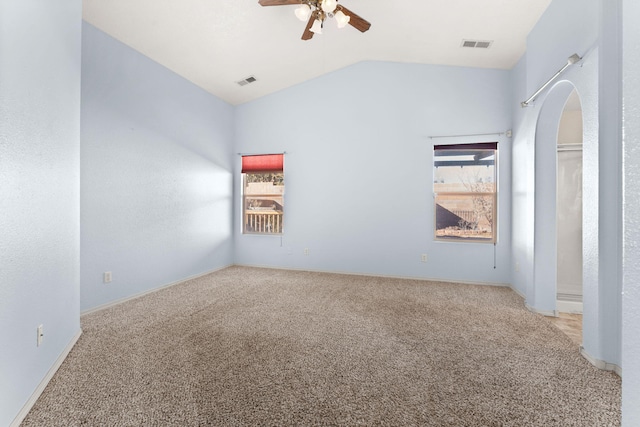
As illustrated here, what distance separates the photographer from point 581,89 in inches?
83.9

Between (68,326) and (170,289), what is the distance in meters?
1.57

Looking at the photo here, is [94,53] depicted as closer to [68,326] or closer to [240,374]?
[68,326]

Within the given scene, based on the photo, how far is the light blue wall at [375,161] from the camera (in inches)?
160

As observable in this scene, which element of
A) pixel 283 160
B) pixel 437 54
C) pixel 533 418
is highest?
pixel 437 54

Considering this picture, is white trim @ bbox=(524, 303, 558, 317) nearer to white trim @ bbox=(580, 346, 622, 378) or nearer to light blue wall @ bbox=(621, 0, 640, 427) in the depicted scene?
white trim @ bbox=(580, 346, 622, 378)

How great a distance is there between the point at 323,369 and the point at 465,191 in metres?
3.44

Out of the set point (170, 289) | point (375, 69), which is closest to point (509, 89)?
point (375, 69)

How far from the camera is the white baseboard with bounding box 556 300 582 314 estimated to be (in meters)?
2.96

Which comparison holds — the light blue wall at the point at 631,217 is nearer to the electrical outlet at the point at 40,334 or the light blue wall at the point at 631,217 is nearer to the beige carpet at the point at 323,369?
the beige carpet at the point at 323,369

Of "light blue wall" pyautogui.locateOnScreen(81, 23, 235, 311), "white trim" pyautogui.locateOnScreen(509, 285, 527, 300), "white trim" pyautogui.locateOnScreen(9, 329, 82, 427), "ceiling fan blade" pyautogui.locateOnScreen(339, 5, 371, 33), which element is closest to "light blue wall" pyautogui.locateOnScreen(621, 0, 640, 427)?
"ceiling fan blade" pyautogui.locateOnScreen(339, 5, 371, 33)

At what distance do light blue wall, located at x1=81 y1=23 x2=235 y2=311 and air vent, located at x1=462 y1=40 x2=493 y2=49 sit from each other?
382 cm

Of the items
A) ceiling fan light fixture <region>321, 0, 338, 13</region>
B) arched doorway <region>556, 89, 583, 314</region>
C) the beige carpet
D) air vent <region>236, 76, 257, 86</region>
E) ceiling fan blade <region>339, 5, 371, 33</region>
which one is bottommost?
the beige carpet

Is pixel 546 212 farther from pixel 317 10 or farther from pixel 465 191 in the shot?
pixel 317 10

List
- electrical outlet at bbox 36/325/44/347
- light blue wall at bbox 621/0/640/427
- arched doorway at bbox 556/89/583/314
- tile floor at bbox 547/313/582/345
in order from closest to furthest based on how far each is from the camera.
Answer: light blue wall at bbox 621/0/640/427 → electrical outlet at bbox 36/325/44/347 → tile floor at bbox 547/313/582/345 → arched doorway at bbox 556/89/583/314
